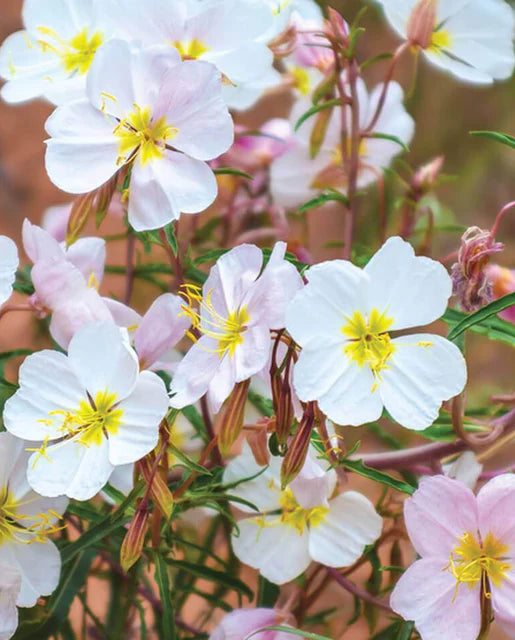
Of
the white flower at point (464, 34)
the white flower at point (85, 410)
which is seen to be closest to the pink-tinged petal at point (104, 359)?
the white flower at point (85, 410)

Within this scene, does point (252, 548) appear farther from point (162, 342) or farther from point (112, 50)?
point (112, 50)

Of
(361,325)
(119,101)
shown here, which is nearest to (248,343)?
(361,325)

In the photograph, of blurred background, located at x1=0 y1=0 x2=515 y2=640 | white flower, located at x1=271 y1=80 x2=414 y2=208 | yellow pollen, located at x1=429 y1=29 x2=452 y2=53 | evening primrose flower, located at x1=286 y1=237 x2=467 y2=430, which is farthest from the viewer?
blurred background, located at x1=0 y1=0 x2=515 y2=640

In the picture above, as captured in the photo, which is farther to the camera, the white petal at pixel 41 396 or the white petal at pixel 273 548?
the white petal at pixel 273 548

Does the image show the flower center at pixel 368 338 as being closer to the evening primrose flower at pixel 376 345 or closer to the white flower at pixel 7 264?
the evening primrose flower at pixel 376 345

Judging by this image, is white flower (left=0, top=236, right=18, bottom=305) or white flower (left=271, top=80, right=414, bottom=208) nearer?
white flower (left=0, top=236, right=18, bottom=305)

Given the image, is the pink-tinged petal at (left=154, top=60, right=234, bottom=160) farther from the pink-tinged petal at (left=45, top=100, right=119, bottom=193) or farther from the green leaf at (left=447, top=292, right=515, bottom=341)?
the green leaf at (left=447, top=292, right=515, bottom=341)

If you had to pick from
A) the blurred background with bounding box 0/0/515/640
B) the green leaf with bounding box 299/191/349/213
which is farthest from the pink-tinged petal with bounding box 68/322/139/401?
the blurred background with bounding box 0/0/515/640

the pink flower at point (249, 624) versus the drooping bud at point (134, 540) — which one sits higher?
the drooping bud at point (134, 540)
